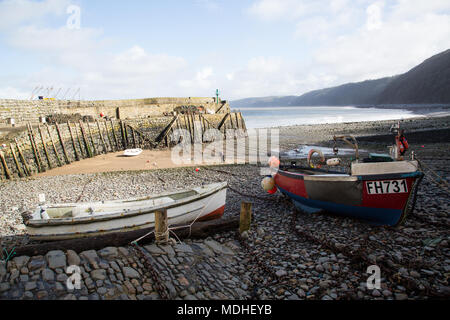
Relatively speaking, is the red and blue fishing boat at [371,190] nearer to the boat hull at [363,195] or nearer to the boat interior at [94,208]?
the boat hull at [363,195]

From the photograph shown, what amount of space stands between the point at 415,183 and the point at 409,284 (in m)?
3.32

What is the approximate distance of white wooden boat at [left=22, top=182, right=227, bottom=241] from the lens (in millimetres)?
7098

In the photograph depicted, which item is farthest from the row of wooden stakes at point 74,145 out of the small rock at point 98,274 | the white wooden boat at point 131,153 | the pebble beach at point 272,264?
the small rock at point 98,274

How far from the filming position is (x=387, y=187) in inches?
294

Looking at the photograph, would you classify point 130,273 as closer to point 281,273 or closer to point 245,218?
point 281,273

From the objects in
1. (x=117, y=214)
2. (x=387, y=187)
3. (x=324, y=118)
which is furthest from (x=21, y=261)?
(x=324, y=118)

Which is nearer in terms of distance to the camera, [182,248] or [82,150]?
[182,248]

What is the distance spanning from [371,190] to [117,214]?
7135mm

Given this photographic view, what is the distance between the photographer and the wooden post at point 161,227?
652 cm

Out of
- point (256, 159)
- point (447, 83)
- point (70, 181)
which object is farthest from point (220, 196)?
point (447, 83)

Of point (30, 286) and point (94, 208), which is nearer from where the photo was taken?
point (30, 286)

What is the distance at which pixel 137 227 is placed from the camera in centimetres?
762
